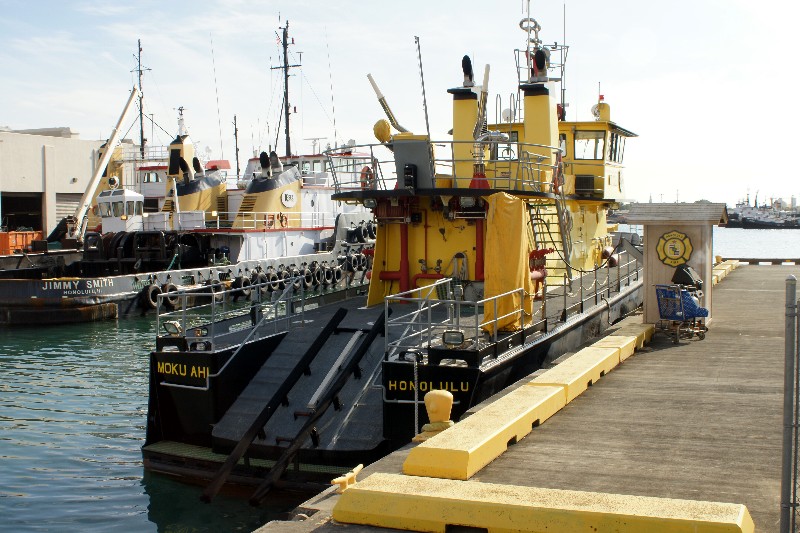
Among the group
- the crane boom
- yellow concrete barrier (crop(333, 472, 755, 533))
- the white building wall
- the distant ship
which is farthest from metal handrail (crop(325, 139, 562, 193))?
the distant ship

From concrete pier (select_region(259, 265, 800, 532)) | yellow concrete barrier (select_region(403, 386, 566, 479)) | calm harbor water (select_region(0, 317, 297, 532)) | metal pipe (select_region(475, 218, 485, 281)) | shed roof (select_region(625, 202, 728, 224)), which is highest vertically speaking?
shed roof (select_region(625, 202, 728, 224))

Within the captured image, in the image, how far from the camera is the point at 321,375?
40.9ft

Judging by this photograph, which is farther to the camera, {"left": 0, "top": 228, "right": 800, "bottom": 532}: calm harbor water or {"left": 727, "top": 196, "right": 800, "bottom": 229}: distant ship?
{"left": 727, "top": 196, "right": 800, "bottom": 229}: distant ship

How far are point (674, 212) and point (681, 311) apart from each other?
77.2 inches

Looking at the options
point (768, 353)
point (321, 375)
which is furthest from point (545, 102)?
point (321, 375)

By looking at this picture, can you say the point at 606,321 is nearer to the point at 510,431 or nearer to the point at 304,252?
the point at 510,431

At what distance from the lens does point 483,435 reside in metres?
7.74

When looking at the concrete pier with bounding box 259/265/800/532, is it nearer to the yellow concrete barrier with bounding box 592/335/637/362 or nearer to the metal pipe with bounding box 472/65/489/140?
the yellow concrete barrier with bounding box 592/335/637/362

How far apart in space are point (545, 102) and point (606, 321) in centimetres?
468

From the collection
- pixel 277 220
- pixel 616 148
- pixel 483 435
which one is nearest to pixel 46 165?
pixel 277 220

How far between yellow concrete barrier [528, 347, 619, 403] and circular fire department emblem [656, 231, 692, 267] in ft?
12.3

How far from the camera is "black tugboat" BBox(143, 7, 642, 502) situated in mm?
10928

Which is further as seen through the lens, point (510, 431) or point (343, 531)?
point (510, 431)

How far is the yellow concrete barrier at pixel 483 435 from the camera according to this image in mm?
7148
